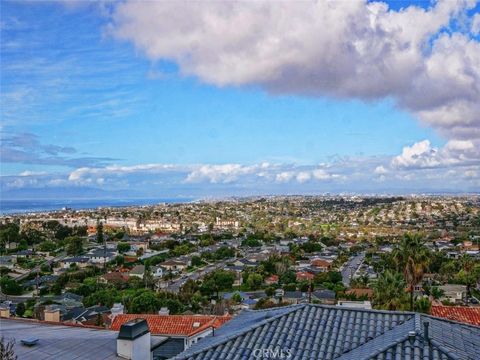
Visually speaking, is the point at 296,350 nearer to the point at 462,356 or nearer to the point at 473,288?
the point at 462,356

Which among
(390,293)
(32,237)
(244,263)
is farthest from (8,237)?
(390,293)

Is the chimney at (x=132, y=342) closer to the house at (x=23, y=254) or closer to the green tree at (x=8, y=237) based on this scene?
the house at (x=23, y=254)

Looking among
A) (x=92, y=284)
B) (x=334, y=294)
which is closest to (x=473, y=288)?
(x=334, y=294)

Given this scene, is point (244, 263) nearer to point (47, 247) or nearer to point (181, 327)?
point (47, 247)

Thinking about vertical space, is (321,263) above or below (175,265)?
below

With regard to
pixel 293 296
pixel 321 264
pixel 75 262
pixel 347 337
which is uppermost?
pixel 347 337

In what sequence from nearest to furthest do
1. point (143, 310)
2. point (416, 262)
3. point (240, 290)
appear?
point (416, 262) < point (143, 310) < point (240, 290)
